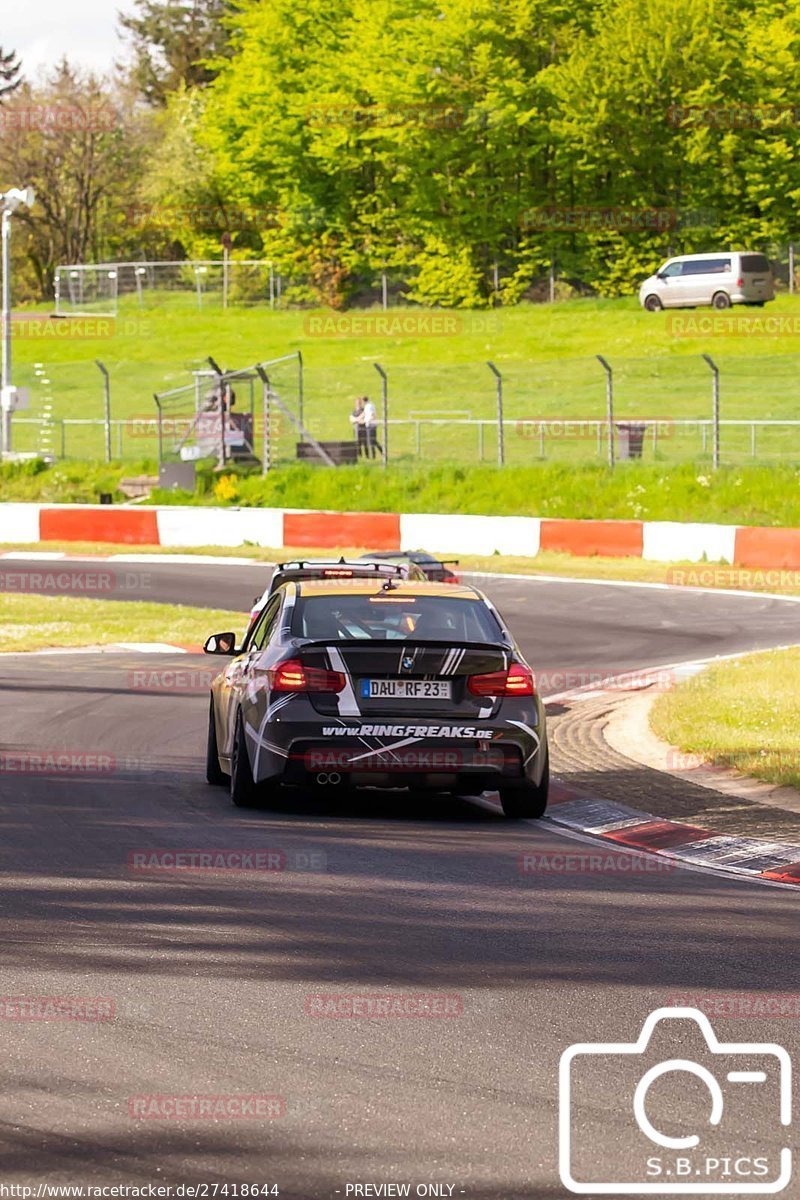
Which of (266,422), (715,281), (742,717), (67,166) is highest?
(67,166)

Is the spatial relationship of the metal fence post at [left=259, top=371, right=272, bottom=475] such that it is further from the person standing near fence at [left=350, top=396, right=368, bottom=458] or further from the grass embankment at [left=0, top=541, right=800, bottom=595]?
the grass embankment at [left=0, top=541, right=800, bottom=595]

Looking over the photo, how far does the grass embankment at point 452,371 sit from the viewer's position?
44031 mm

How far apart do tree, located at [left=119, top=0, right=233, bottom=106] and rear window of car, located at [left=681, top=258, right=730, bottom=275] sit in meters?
62.9

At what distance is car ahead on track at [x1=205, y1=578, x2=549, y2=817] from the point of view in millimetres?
11234

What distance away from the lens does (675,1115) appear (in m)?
5.49

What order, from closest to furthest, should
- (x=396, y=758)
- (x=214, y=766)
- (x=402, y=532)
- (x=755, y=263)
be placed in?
1. (x=396, y=758)
2. (x=214, y=766)
3. (x=402, y=532)
4. (x=755, y=263)

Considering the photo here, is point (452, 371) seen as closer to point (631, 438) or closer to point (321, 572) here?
point (631, 438)

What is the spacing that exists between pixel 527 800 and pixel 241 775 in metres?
1.80

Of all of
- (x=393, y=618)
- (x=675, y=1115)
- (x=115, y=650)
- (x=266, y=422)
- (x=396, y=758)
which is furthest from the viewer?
(x=266, y=422)

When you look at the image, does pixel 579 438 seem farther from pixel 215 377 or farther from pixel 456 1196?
pixel 456 1196

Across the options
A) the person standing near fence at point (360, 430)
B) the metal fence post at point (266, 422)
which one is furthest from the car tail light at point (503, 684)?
the person standing near fence at point (360, 430)

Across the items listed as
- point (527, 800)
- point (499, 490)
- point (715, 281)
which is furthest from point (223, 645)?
point (715, 281)

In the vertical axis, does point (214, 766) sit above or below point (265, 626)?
below

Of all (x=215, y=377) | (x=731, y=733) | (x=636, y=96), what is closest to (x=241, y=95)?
(x=636, y=96)
